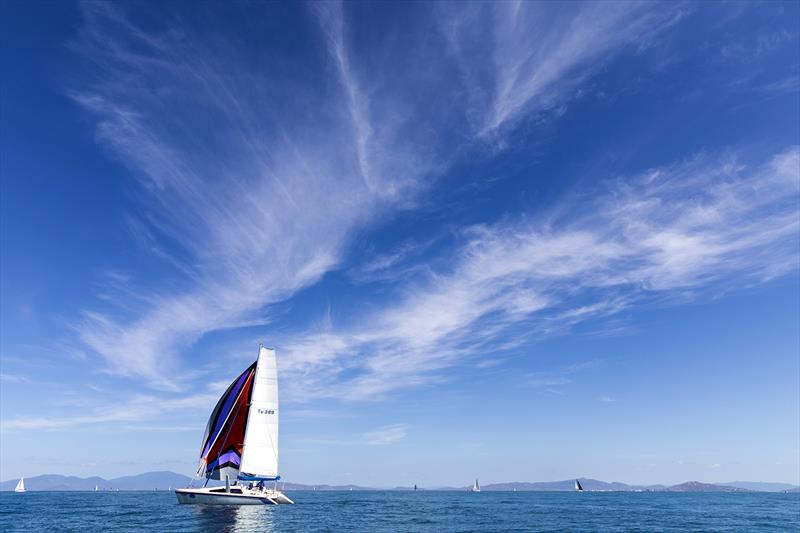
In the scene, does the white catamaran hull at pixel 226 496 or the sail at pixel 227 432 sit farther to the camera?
the sail at pixel 227 432

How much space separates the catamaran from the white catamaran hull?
0.75 feet

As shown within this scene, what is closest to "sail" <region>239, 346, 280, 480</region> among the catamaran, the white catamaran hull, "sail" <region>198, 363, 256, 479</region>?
the catamaran

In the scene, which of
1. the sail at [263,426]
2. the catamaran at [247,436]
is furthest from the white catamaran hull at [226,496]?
the sail at [263,426]

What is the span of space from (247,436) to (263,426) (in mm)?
2764

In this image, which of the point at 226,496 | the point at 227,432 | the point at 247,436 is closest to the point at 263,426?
the point at 247,436

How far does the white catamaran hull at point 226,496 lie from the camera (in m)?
64.0

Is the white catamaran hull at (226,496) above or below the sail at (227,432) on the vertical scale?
below

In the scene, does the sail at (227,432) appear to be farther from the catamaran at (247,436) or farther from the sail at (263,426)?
Result: the sail at (263,426)

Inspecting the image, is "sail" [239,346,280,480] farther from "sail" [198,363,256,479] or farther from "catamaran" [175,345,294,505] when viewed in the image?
"sail" [198,363,256,479]

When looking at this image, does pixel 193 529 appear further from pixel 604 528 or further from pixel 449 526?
pixel 604 528

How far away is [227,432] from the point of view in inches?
2879

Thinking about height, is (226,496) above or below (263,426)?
below

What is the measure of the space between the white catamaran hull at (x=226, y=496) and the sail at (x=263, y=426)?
4114mm

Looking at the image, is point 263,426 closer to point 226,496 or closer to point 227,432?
point 227,432
